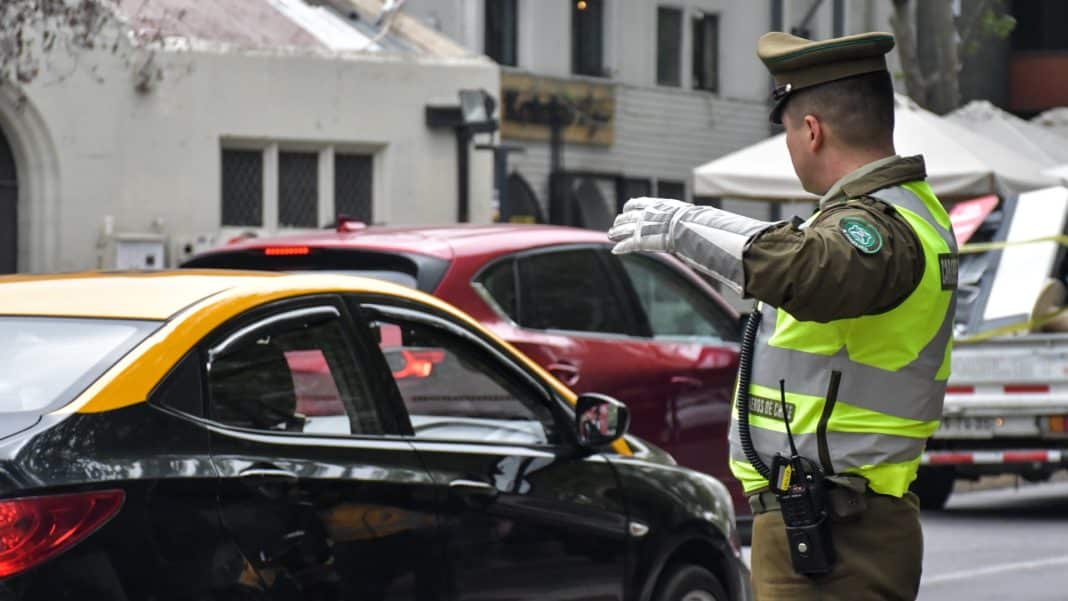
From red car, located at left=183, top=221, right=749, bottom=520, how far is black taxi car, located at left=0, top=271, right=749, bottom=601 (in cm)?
229

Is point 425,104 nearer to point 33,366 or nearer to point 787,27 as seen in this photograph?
point 787,27

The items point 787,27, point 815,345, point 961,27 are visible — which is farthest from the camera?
point 787,27

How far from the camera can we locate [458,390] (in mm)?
6191

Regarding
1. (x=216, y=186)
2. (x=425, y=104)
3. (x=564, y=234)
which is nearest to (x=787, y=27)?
(x=425, y=104)

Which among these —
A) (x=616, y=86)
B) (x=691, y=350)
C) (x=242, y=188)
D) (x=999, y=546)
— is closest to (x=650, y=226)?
(x=691, y=350)

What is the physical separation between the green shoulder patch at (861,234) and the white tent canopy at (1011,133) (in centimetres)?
1809

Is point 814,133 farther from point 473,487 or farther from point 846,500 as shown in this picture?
point 473,487

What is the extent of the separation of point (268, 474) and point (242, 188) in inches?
655

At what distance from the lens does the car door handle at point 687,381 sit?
9.93 metres

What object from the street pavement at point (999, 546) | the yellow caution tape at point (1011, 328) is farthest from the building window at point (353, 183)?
the yellow caution tape at point (1011, 328)

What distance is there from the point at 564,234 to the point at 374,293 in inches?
151

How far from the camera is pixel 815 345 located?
13.2 ft

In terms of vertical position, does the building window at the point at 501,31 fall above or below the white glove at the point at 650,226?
above

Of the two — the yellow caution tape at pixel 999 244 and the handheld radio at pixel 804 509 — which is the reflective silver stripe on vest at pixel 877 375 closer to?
the handheld radio at pixel 804 509
